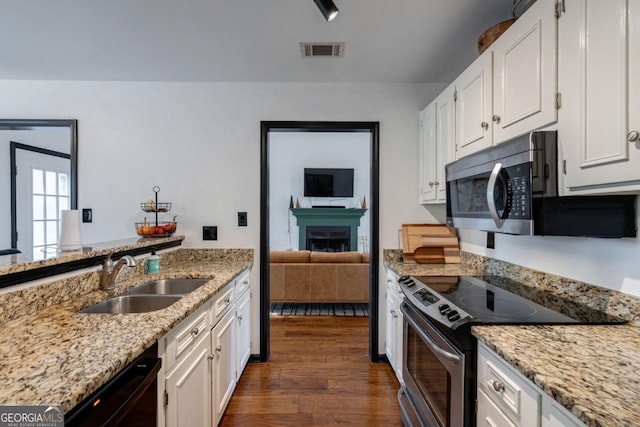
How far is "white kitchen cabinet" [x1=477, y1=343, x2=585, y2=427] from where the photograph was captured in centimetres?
78

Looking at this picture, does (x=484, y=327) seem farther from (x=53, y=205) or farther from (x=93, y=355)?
(x=53, y=205)

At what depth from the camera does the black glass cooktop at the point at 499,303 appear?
1.17m

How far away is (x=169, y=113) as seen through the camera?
105 inches

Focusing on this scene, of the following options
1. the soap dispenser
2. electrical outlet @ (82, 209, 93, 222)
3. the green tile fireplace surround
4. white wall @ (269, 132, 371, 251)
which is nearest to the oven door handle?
the soap dispenser

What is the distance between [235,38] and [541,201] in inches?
76.6

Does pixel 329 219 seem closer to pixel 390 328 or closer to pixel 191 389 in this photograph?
pixel 390 328

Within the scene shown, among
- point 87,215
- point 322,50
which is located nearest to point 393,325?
point 322,50

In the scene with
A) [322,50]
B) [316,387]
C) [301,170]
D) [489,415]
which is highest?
[322,50]

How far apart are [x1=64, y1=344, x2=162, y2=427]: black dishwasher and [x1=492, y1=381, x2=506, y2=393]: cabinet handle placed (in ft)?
3.64

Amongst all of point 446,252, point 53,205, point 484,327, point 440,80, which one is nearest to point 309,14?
point 440,80

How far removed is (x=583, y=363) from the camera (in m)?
0.84

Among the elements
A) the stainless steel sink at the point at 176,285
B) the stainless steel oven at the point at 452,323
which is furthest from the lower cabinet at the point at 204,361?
the stainless steel oven at the point at 452,323

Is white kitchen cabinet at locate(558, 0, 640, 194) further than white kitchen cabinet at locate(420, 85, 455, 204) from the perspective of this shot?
No

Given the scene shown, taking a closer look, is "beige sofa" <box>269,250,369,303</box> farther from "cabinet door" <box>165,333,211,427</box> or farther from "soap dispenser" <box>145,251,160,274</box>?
Result: "cabinet door" <box>165,333,211,427</box>
